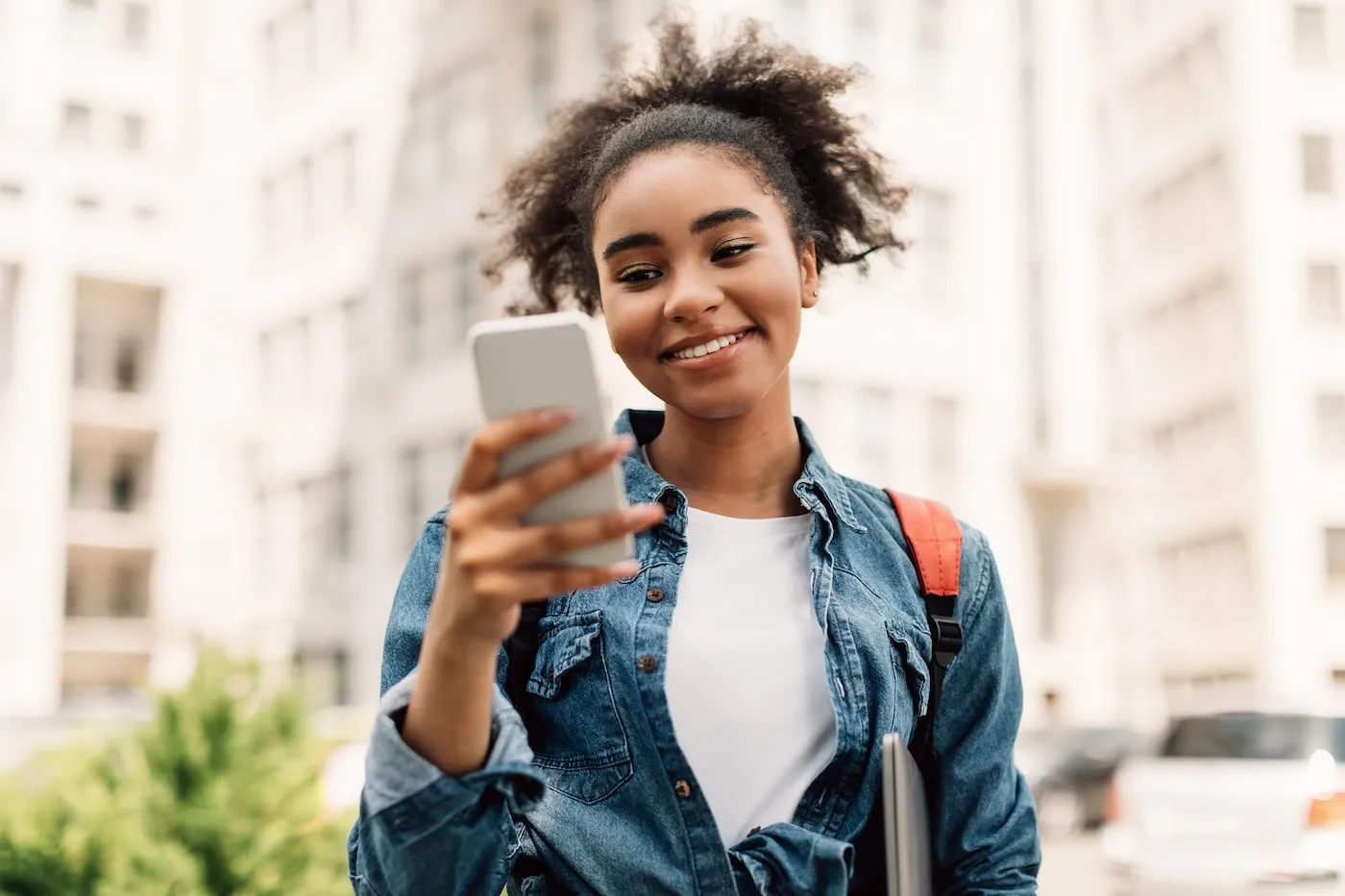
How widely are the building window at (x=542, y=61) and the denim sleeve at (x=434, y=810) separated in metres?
25.0

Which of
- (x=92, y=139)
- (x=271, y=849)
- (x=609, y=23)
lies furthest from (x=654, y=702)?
(x=92, y=139)

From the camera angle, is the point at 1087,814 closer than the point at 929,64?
Yes

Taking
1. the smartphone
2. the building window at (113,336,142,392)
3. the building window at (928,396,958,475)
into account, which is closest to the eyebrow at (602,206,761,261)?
the smartphone

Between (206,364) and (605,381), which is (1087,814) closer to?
(605,381)

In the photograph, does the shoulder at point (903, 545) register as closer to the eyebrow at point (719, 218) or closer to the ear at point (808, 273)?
the ear at point (808, 273)

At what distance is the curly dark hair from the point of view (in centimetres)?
243

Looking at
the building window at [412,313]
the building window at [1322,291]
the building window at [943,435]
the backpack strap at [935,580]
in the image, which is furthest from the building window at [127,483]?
the backpack strap at [935,580]

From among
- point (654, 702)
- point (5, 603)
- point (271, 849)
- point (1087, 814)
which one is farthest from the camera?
point (5, 603)

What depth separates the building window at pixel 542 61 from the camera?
25.9m

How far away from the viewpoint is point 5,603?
36656mm

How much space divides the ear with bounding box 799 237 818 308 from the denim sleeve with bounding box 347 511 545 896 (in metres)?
0.89

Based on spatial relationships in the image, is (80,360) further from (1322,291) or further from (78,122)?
(1322,291)

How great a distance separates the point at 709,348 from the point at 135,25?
147 feet

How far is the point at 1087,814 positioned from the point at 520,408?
63.6 ft
